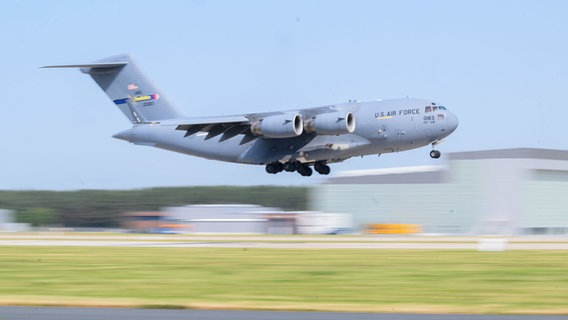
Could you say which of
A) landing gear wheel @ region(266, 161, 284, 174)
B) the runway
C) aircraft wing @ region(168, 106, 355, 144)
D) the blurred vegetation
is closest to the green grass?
the runway

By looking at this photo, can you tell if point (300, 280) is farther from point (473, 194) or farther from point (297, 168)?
point (473, 194)

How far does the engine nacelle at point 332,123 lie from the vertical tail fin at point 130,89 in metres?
6.98

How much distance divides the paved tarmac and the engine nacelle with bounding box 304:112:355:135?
18.2 m

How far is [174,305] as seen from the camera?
15352mm

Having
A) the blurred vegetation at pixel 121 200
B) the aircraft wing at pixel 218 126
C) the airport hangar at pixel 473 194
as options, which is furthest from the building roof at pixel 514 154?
the blurred vegetation at pixel 121 200

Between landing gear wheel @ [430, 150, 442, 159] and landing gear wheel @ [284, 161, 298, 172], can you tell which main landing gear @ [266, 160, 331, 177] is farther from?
landing gear wheel @ [430, 150, 442, 159]

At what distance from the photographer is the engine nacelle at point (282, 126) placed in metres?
32.9

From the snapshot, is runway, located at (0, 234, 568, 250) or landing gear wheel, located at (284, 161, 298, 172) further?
landing gear wheel, located at (284, 161, 298, 172)

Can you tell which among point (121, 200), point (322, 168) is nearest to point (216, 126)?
point (322, 168)

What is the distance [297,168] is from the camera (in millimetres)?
36156

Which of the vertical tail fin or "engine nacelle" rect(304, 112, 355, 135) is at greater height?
the vertical tail fin

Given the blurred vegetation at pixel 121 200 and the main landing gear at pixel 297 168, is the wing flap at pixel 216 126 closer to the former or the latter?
the main landing gear at pixel 297 168

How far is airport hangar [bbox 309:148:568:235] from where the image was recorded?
6291 cm

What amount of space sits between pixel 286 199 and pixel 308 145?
258ft
